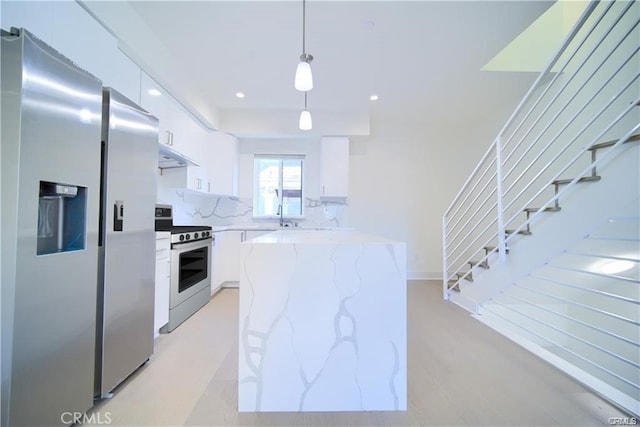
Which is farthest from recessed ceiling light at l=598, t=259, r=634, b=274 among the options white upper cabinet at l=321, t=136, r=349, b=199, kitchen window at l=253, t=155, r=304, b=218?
kitchen window at l=253, t=155, r=304, b=218

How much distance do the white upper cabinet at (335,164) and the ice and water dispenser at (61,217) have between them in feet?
10.1

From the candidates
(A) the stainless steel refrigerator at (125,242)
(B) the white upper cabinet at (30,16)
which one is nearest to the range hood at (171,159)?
(A) the stainless steel refrigerator at (125,242)

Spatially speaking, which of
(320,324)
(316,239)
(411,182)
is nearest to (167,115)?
(316,239)

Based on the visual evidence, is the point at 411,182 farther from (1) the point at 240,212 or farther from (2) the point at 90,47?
(2) the point at 90,47

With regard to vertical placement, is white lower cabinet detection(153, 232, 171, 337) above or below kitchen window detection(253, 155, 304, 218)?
below

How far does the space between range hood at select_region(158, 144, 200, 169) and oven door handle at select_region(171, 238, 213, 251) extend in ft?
3.24

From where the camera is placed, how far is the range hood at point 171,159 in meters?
2.63

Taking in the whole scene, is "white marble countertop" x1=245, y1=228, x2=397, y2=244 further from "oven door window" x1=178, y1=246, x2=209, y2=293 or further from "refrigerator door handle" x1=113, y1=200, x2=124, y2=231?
"oven door window" x1=178, y1=246, x2=209, y2=293

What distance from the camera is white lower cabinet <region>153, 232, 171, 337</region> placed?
2.15m

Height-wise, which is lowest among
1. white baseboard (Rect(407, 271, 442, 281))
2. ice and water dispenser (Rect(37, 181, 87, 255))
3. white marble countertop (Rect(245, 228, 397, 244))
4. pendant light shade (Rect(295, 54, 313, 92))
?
white baseboard (Rect(407, 271, 442, 281))

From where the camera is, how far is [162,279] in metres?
2.23

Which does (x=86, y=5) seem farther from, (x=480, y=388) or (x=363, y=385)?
(x=480, y=388)

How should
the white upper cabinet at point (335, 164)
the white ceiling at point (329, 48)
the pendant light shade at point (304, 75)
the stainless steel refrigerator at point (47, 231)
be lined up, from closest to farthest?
1. the stainless steel refrigerator at point (47, 231)
2. the pendant light shade at point (304, 75)
3. the white ceiling at point (329, 48)
4. the white upper cabinet at point (335, 164)

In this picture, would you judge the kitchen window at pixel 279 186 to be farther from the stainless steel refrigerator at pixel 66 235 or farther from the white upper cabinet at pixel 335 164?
the stainless steel refrigerator at pixel 66 235
